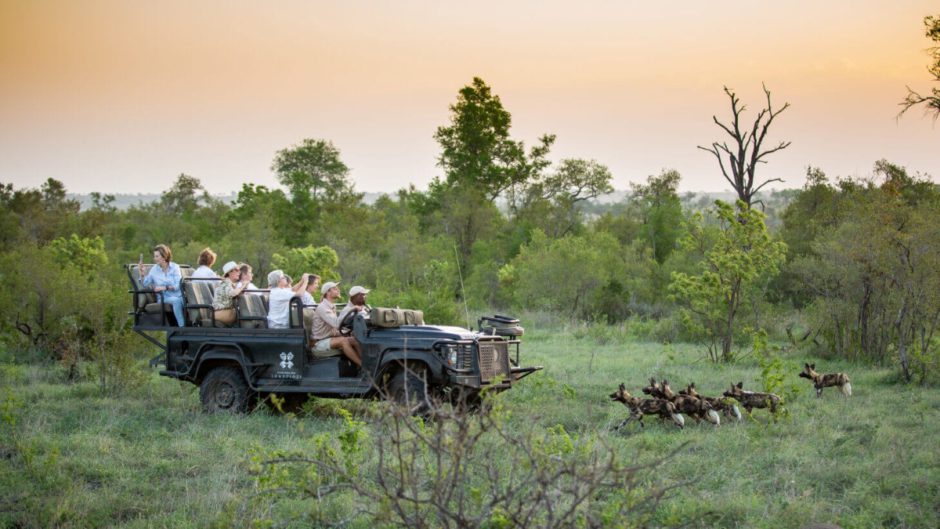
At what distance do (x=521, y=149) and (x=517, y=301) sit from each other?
23.1m

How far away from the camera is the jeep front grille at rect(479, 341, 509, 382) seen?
11281 mm

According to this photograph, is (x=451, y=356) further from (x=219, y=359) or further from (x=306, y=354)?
(x=219, y=359)

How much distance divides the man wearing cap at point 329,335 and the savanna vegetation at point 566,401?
803 mm

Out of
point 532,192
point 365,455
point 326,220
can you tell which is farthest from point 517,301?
point 365,455

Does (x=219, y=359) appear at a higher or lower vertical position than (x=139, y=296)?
lower

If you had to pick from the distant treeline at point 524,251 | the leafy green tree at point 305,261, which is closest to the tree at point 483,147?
the distant treeline at point 524,251

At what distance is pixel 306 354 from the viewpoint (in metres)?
11.9

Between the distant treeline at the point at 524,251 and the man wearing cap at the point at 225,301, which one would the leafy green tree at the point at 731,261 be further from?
the man wearing cap at the point at 225,301

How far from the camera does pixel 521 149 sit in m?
55.9

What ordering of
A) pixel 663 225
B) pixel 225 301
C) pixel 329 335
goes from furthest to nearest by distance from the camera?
1. pixel 663 225
2. pixel 225 301
3. pixel 329 335

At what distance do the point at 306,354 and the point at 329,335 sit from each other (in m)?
0.35

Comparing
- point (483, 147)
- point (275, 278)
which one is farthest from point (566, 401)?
point (483, 147)

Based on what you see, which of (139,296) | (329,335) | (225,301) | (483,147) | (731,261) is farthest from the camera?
(483,147)

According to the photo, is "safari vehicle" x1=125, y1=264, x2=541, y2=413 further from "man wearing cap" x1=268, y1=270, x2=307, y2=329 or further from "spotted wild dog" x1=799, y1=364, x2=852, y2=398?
"spotted wild dog" x1=799, y1=364, x2=852, y2=398
